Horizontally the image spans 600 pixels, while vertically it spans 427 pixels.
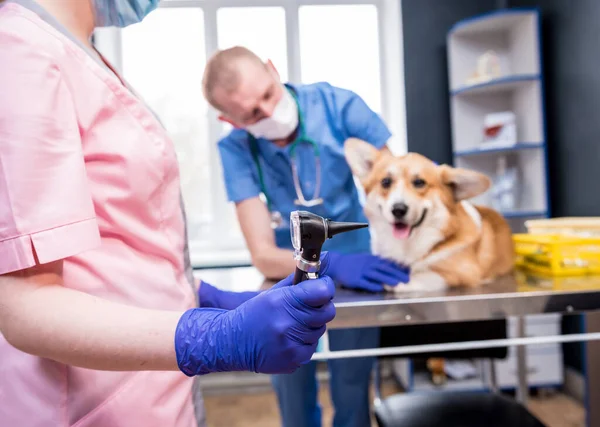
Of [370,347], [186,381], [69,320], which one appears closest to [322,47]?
[370,347]

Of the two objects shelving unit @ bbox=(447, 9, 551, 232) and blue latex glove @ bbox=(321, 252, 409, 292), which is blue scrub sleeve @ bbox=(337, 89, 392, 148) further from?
shelving unit @ bbox=(447, 9, 551, 232)

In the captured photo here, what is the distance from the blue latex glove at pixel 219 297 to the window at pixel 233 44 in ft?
0.59

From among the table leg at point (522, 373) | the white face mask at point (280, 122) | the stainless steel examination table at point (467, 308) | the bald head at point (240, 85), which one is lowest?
the table leg at point (522, 373)

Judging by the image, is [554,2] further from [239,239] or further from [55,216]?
[55,216]

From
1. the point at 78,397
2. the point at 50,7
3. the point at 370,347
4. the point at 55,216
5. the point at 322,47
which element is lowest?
the point at 370,347

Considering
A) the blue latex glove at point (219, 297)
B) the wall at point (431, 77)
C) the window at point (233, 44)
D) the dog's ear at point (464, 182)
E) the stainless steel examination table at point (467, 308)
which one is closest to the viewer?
the blue latex glove at point (219, 297)

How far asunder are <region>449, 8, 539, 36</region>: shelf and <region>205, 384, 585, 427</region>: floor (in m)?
1.96

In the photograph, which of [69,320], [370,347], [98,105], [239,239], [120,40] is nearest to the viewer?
[69,320]

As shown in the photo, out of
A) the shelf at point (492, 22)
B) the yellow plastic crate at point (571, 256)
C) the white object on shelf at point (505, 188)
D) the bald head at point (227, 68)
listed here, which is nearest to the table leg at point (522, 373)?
the yellow plastic crate at point (571, 256)

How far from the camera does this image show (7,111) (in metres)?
0.44

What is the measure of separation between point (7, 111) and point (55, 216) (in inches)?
4.1

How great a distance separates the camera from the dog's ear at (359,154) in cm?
116

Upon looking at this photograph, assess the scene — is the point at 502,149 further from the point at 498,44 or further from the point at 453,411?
the point at 453,411

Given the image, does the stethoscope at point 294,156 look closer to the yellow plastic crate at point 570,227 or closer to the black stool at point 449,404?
the black stool at point 449,404
